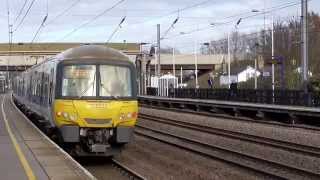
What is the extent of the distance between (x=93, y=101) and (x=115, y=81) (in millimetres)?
908

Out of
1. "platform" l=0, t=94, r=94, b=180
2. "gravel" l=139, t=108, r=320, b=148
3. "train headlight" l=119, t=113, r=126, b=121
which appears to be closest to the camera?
"platform" l=0, t=94, r=94, b=180

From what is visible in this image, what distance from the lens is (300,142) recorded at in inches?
805

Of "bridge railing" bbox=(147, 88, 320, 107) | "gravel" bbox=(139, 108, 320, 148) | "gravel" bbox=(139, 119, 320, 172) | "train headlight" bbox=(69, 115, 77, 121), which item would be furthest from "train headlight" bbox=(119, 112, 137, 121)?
"bridge railing" bbox=(147, 88, 320, 107)

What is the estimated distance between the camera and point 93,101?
15539 millimetres

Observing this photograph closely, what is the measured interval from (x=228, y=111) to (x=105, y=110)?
73.3ft

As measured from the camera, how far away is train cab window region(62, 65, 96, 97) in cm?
1574

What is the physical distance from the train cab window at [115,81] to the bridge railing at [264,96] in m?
15.9

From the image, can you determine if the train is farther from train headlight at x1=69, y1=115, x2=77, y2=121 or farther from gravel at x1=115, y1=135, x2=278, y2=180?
gravel at x1=115, y1=135, x2=278, y2=180

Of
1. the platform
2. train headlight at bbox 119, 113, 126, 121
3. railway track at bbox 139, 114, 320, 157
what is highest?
train headlight at bbox 119, 113, 126, 121

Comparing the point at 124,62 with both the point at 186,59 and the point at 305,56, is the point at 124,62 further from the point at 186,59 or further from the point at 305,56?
the point at 186,59

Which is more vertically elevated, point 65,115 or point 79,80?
point 79,80

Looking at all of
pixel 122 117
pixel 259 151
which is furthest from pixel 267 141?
pixel 122 117

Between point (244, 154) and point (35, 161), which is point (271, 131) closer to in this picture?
point (244, 154)

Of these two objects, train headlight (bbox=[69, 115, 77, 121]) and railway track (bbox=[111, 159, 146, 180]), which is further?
train headlight (bbox=[69, 115, 77, 121])
